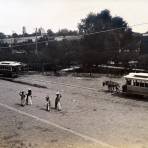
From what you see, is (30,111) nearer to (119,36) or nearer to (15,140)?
(15,140)

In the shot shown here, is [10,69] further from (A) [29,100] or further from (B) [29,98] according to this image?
(A) [29,100]

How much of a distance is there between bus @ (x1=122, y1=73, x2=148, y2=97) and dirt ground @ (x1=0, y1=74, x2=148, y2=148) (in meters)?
0.85

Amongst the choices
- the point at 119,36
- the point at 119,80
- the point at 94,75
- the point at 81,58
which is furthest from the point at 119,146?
the point at 119,36

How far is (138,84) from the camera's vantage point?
1586 inches

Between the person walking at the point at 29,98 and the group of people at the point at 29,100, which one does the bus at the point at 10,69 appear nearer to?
the group of people at the point at 29,100

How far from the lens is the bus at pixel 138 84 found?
39.6 m

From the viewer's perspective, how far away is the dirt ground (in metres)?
24.6

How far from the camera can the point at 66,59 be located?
75250mm

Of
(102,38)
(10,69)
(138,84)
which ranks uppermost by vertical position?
(102,38)

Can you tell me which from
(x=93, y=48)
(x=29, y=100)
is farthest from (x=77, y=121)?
(x=93, y=48)

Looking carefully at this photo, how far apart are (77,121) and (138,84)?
1227 cm

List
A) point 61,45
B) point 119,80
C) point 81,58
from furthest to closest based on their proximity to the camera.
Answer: point 61,45 → point 81,58 → point 119,80

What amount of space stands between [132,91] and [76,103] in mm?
6583

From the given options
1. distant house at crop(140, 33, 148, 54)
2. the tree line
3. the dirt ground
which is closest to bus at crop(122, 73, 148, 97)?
the dirt ground
